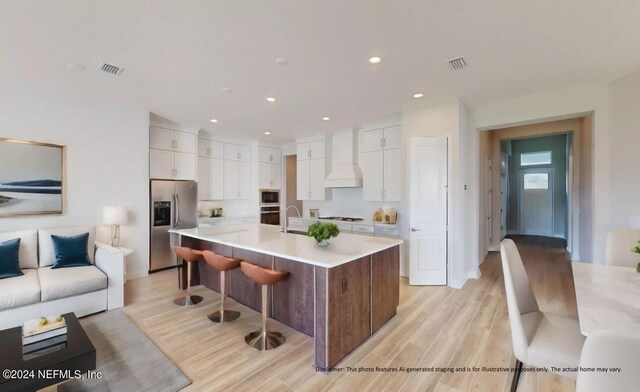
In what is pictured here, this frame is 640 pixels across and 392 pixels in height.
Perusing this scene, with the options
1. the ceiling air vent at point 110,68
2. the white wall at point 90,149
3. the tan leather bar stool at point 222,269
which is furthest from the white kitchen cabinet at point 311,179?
the ceiling air vent at point 110,68

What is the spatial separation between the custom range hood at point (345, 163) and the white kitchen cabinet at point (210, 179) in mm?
2480

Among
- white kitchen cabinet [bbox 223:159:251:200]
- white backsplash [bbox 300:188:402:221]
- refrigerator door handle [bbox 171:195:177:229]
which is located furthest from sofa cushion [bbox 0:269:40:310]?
white backsplash [bbox 300:188:402:221]

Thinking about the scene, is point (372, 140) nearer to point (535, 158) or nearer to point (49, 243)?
point (49, 243)

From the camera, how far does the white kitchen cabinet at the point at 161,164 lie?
192 inches

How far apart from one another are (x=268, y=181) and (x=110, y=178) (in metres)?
3.50

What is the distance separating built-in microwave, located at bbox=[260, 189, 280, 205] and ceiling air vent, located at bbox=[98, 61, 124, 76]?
4.22 m

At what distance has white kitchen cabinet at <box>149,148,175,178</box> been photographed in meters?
4.88

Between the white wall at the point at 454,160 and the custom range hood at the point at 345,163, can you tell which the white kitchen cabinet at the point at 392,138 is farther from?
the custom range hood at the point at 345,163

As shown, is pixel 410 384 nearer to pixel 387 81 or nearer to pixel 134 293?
pixel 387 81

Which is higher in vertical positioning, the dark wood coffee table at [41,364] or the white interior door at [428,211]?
the white interior door at [428,211]

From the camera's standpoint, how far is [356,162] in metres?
5.65

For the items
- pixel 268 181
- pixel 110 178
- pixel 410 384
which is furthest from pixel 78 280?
pixel 268 181

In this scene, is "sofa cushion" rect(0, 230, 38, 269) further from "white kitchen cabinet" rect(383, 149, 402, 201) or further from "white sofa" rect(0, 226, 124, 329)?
"white kitchen cabinet" rect(383, 149, 402, 201)

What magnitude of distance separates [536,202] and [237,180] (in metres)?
9.09
